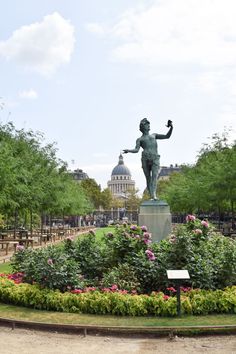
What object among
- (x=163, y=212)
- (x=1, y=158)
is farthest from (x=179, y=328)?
(x=1, y=158)

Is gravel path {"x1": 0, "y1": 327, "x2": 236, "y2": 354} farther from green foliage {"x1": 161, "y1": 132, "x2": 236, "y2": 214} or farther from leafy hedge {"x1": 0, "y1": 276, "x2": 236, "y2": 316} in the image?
green foliage {"x1": 161, "y1": 132, "x2": 236, "y2": 214}

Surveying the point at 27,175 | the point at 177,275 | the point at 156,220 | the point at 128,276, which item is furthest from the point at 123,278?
the point at 27,175

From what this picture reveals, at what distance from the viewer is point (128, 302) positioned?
10414 mm

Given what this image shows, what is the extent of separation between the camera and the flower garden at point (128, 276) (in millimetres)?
10547

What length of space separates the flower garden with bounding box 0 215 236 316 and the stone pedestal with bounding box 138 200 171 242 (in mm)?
4381

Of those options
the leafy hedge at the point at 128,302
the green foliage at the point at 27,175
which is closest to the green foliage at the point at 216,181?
the green foliage at the point at 27,175

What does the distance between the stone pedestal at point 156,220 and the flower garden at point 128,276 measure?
172 inches

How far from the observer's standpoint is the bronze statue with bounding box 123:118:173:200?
1945 cm

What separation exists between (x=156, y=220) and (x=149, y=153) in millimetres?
2603

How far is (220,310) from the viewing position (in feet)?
34.8

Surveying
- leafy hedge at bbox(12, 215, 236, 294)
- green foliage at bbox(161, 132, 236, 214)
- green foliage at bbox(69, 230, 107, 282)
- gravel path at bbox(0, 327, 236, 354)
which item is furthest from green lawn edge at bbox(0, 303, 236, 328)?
green foliage at bbox(161, 132, 236, 214)

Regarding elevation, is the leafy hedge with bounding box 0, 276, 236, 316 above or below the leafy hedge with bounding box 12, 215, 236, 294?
below

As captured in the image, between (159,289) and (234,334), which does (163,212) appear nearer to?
(159,289)

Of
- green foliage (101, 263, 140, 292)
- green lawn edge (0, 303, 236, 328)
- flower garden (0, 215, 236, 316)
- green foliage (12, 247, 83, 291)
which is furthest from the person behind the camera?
green foliage (101, 263, 140, 292)
